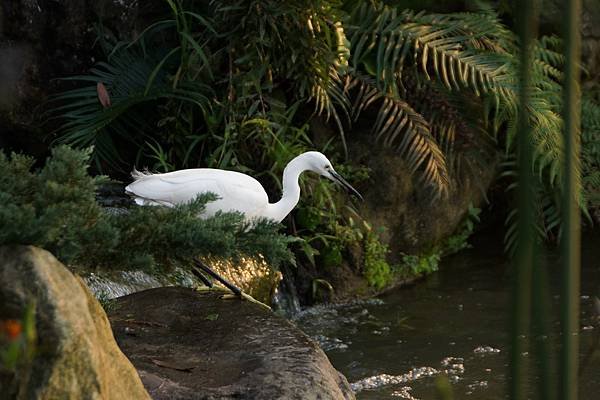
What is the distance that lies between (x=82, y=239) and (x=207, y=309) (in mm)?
1611

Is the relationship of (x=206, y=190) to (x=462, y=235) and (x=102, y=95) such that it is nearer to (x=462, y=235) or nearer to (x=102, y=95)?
(x=102, y=95)

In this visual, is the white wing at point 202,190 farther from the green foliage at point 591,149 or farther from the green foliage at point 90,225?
the green foliage at point 591,149

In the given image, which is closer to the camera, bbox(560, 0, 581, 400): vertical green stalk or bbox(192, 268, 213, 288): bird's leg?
bbox(560, 0, 581, 400): vertical green stalk

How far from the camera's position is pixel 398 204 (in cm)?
702

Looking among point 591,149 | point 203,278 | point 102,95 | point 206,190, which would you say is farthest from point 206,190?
point 591,149

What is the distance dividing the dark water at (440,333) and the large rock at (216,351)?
113 cm

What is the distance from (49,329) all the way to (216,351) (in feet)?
4.82

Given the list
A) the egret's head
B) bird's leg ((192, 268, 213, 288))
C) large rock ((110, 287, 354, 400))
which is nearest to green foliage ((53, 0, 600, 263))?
the egret's head

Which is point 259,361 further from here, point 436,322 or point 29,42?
point 29,42

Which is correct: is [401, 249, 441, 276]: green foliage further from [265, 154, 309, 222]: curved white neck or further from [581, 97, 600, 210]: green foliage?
[265, 154, 309, 222]: curved white neck

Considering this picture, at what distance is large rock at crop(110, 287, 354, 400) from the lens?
11.4ft

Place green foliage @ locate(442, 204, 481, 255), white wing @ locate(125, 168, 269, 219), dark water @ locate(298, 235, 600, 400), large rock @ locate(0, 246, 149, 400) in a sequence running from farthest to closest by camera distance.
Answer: green foliage @ locate(442, 204, 481, 255) → dark water @ locate(298, 235, 600, 400) → white wing @ locate(125, 168, 269, 219) → large rock @ locate(0, 246, 149, 400)

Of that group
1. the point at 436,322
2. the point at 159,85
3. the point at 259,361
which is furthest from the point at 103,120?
the point at 259,361

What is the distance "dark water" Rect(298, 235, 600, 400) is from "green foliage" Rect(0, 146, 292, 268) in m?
2.10
